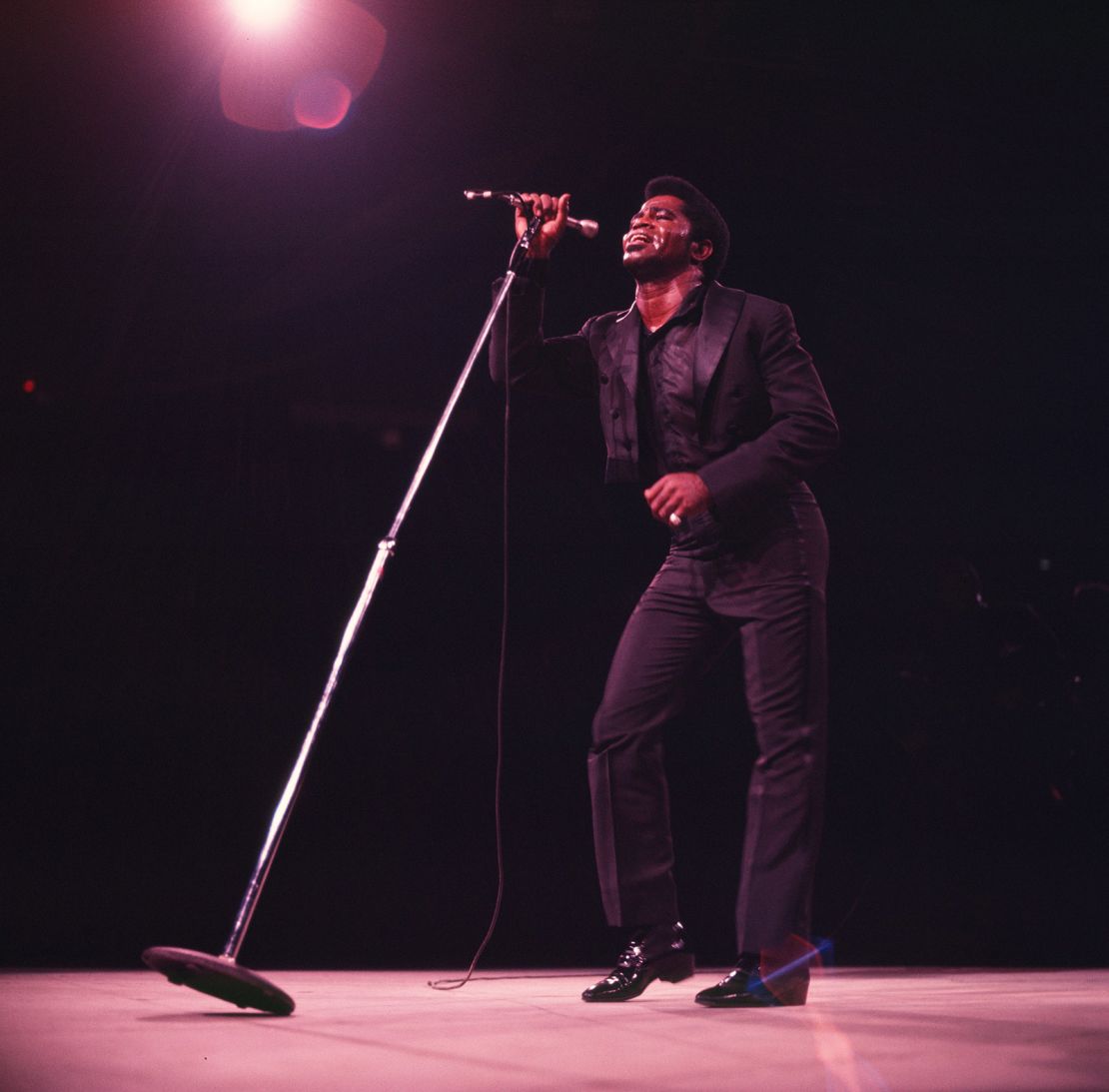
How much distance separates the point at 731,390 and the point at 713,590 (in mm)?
371

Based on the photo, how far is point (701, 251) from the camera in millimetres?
2855

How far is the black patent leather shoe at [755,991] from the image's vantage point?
2.48 metres

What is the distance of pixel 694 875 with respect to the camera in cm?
572

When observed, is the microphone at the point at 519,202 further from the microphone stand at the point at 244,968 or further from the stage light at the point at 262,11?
the stage light at the point at 262,11

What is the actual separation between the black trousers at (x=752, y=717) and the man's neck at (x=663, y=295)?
0.44 metres

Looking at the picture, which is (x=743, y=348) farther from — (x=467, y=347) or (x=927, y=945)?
(x=467, y=347)

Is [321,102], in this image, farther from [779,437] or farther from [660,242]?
[779,437]

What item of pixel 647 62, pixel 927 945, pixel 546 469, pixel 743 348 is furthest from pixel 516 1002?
pixel 546 469

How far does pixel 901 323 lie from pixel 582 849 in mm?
2732

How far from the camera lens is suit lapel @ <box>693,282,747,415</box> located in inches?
106

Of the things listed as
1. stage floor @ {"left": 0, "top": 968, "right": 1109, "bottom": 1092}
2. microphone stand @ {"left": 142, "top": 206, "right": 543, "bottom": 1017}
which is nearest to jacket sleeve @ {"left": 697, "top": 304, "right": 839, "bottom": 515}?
microphone stand @ {"left": 142, "top": 206, "right": 543, "bottom": 1017}

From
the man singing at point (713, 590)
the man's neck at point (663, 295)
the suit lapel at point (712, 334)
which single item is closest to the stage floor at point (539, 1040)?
the man singing at point (713, 590)

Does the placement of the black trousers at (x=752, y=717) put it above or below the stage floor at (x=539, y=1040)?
above

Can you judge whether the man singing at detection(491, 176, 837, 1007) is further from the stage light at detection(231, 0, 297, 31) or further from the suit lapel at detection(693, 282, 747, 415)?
the stage light at detection(231, 0, 297, 31)
